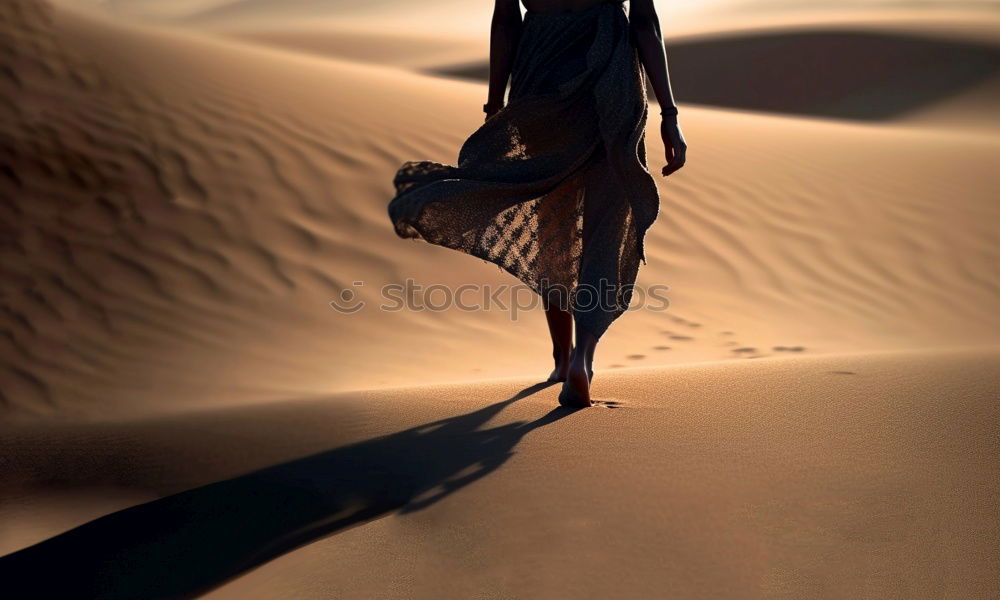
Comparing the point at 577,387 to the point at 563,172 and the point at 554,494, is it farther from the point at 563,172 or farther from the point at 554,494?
the point at 554,494

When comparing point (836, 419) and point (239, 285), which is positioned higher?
point (239, 285)

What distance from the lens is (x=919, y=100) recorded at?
68.3ft

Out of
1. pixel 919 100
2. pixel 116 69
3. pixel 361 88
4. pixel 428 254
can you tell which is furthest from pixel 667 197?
pixel 919 100

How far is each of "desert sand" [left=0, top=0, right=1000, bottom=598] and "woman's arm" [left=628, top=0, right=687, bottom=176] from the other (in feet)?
2.70

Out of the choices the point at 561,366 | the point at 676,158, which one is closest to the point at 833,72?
the point at 561,366

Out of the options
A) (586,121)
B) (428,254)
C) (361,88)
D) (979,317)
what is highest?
(361,88)

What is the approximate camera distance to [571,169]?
3281 mm

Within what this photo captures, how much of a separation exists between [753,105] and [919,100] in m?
3.56

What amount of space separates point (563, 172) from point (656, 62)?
47 cm

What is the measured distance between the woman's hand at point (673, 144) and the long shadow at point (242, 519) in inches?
39.7

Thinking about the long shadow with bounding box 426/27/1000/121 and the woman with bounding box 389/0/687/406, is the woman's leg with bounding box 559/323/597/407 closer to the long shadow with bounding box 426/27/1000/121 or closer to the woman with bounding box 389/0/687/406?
the woman with bounding box 389/0/687/406

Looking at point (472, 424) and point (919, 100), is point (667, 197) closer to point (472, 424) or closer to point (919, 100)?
point (472, 424)

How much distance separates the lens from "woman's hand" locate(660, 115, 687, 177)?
10.6ft
